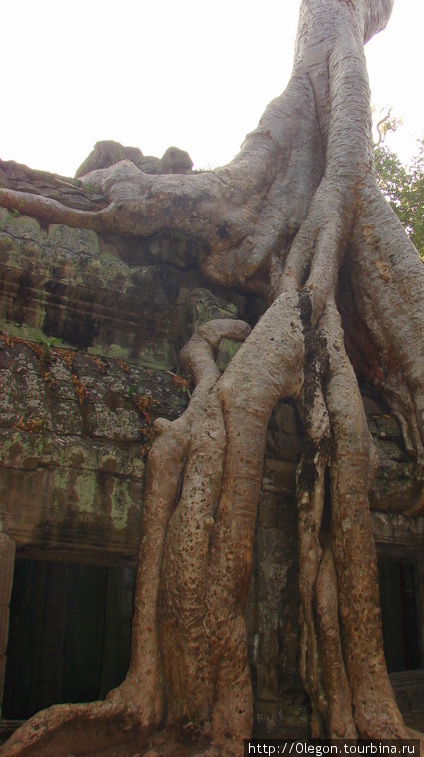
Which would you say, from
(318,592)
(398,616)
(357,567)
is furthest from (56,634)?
(357,567)

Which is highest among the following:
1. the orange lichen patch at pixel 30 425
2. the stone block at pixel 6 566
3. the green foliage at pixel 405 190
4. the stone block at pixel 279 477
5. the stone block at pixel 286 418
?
the green foliage at pixel 405 190

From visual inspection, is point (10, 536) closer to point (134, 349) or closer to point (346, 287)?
point (134, 349)

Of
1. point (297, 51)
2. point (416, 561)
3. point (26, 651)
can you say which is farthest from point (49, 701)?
point (297, 51)

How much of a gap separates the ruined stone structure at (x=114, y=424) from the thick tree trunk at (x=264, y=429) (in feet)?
0.46

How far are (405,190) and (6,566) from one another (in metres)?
7.49

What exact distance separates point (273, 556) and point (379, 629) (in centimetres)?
57

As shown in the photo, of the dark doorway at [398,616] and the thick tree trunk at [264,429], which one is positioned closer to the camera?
the thick tree trunk at [264,429]

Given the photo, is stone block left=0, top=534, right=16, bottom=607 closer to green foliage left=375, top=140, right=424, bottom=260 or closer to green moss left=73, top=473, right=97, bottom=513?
green moss left=73, top=473, right=97, bottom=513

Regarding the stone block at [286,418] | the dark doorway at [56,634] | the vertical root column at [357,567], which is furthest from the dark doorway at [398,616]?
the vertical root column at [357,567]

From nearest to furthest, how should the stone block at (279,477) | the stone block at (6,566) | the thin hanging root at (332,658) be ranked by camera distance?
the stone block at (6,566), the thin hanging root at (332,658), the stone block at (279,477)

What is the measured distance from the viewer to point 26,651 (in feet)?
19.9

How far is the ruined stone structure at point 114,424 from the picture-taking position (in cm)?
267

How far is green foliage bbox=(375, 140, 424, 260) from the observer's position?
792 centimetres

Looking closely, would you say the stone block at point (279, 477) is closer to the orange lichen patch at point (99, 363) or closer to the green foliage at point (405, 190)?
the orange lichen patch at point (99, 363)
